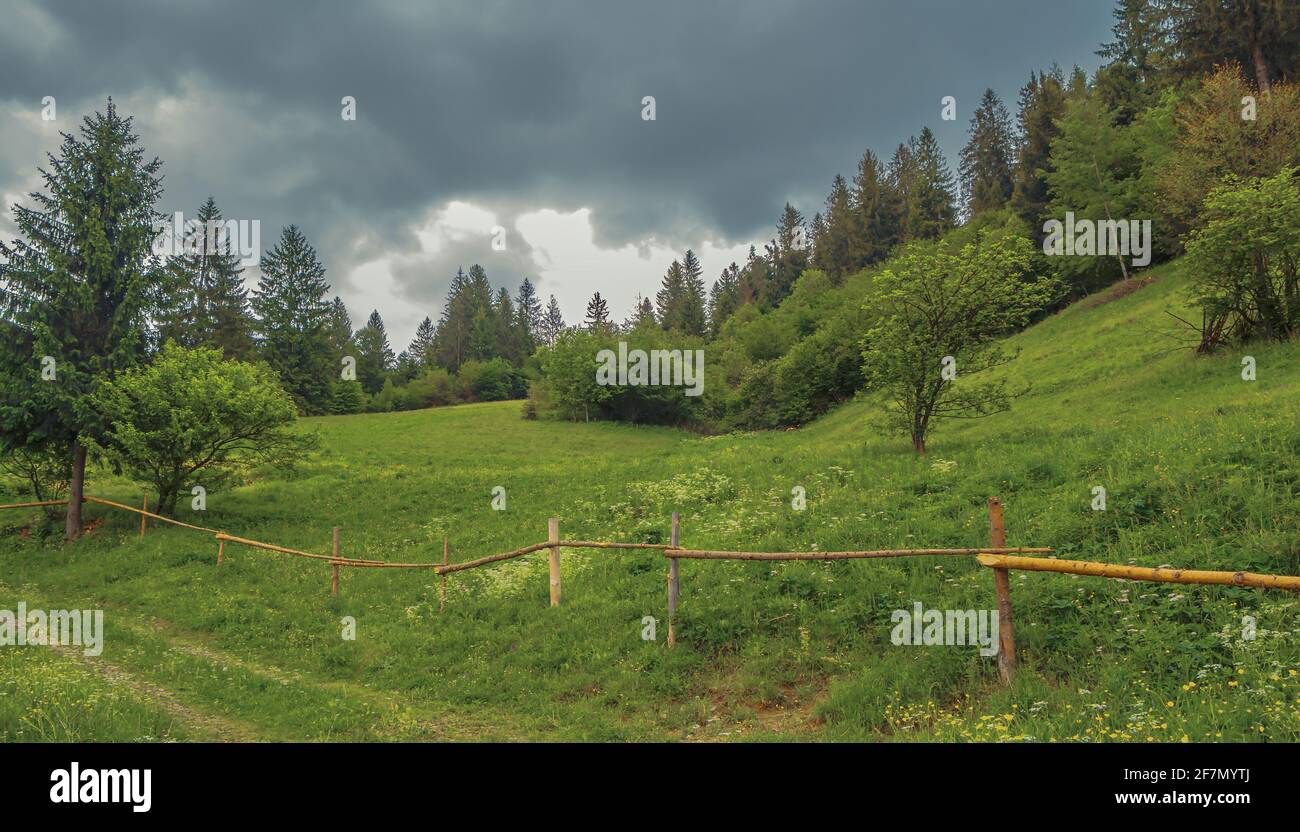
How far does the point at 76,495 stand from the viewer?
24.1 m

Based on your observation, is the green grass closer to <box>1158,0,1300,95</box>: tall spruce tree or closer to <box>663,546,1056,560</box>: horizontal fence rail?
<box>663,546,1056,560</box>: horizontal fence rail

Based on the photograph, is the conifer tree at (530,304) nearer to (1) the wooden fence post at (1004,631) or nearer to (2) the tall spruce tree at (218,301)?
(2) the tall spruce tree at (218,301)

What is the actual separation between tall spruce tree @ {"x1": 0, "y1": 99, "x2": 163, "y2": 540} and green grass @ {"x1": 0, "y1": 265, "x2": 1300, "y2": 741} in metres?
4.29

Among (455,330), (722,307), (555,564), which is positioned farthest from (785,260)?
(555,564)

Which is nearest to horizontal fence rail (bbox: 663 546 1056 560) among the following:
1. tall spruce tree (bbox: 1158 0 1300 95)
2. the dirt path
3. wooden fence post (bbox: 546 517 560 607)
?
wooden fence post (bbox: 546 517 560 607)

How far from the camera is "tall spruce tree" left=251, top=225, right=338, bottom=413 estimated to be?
231ft

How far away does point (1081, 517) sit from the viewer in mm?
11602

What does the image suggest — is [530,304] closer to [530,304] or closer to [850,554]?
→ [530,304]

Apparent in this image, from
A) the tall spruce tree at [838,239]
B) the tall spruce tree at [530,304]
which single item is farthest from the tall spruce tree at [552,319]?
the tall spruce tree at [838,239]

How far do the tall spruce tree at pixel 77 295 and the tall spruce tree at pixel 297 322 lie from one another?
46239 millimetres

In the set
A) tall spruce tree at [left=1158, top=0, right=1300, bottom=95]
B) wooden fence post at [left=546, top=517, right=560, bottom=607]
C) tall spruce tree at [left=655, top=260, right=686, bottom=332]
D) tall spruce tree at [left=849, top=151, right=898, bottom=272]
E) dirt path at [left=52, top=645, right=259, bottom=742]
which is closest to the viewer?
dirt path at [left=52, top=645, right=259, bottom=742]
